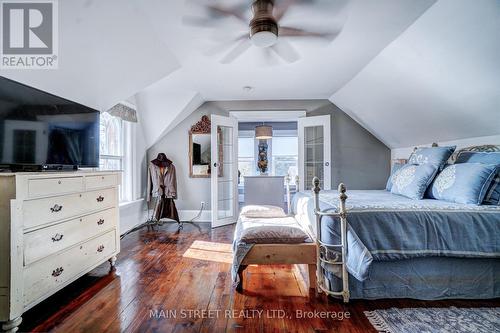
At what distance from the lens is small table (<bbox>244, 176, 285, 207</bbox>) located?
442 centimetres

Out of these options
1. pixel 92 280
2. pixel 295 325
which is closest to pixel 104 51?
pixel 92 280

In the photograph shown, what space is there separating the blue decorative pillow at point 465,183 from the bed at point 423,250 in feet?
0.44

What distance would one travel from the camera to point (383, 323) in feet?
4.93

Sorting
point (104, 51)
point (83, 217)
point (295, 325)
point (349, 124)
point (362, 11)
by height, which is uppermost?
point (362, 11)

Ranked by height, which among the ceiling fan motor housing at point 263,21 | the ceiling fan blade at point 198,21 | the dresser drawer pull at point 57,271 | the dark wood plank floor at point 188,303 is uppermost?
the ceiling fan blade at point 198,21

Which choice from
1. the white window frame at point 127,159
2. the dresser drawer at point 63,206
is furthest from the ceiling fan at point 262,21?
the white window frame at point 127,159

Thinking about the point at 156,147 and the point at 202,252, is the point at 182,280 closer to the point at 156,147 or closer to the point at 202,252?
the point at 202,252

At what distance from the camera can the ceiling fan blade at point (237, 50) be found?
2390 millimetres

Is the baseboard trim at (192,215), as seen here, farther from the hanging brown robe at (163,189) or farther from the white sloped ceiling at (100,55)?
the white sloped ceiling at (100,55)

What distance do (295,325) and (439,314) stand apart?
100 centimetres

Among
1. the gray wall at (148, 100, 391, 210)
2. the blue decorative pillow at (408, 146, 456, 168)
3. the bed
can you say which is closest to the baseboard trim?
the gray wall at (148, 100, 391, 210)

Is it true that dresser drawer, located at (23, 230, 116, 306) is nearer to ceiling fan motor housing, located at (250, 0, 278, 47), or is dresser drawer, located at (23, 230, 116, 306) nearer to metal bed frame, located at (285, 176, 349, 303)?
metal bed frame, located at (285, 176, 349, 303)

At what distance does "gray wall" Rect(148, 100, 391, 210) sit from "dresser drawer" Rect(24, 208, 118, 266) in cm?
211

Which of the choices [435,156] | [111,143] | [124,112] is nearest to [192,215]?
[111,143]
